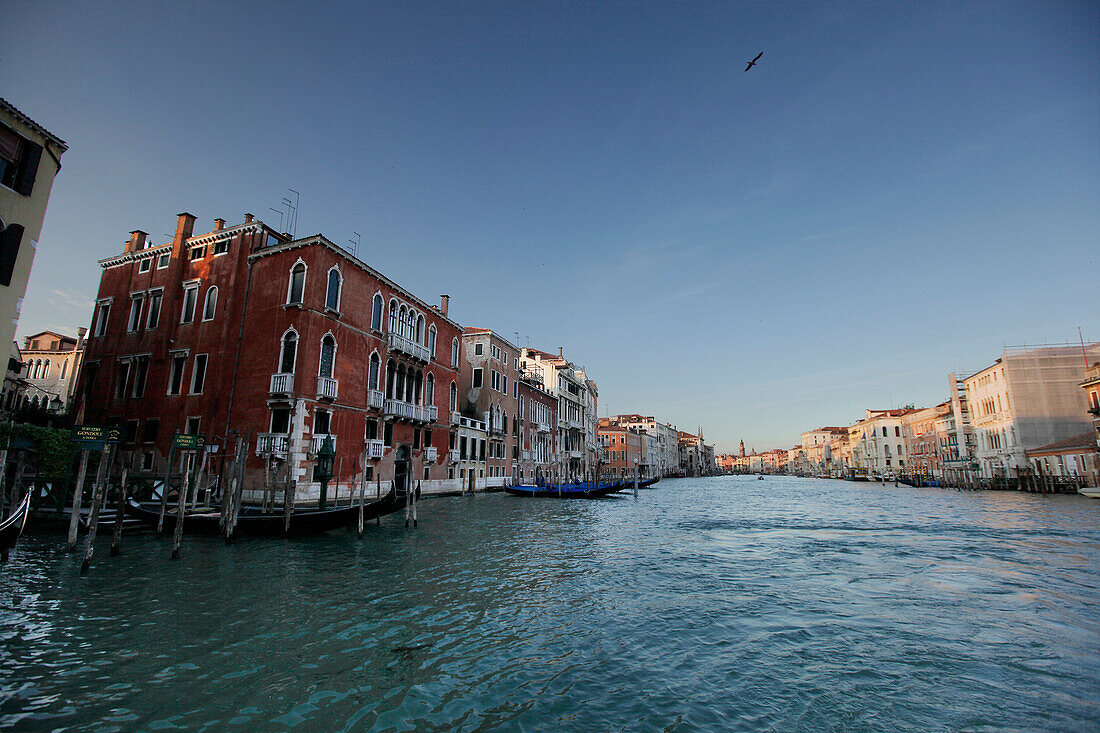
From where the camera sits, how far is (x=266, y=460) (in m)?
17.3

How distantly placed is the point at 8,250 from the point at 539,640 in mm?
11951

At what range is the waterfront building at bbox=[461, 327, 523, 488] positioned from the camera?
3256 centimetres

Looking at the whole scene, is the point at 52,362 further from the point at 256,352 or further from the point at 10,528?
the point at 10,528

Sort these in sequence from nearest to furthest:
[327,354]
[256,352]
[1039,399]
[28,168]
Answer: [28,168], [256,352], [327,354], [1039,399]

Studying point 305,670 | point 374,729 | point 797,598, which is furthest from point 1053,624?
point 305,670

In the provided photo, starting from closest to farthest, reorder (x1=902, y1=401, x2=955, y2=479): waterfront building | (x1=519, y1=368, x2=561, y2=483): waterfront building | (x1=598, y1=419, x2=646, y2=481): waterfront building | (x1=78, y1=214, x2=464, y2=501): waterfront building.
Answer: (x1=78, y1=214, x2=464, y2=501): waterfront building → (x1=519, y1=368, x2=561, y2=483): waterfront building → (x1=902, y1=401, x2=955, y2=479): waterfront building → (x1=598, y1=419, x2=646, y2=481): waterfront building

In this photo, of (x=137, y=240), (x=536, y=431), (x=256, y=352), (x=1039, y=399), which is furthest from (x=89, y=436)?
(x=1039, y=399)

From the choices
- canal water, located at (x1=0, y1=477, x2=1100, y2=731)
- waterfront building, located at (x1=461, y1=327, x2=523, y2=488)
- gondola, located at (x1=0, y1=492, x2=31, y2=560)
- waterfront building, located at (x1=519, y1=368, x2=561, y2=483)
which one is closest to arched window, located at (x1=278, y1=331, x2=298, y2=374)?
canal water, located at (x1=0, y1=477, x2=1100, y2=731)

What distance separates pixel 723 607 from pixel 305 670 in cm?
538

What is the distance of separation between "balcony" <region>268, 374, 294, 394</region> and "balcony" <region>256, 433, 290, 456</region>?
1480mm

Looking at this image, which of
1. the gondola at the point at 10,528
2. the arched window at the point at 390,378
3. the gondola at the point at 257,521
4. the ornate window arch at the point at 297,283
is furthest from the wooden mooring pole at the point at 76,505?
the arched window at the point at 390,378

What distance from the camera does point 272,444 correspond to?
1738cm

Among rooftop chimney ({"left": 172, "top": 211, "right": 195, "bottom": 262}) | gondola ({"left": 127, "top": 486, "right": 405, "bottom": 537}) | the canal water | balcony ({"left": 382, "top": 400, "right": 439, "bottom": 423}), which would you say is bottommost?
the canal water

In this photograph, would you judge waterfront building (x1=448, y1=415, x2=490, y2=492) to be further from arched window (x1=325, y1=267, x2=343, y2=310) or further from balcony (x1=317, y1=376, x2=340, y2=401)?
arched window (x1=325, y1=267, x2=343, y2=310)
